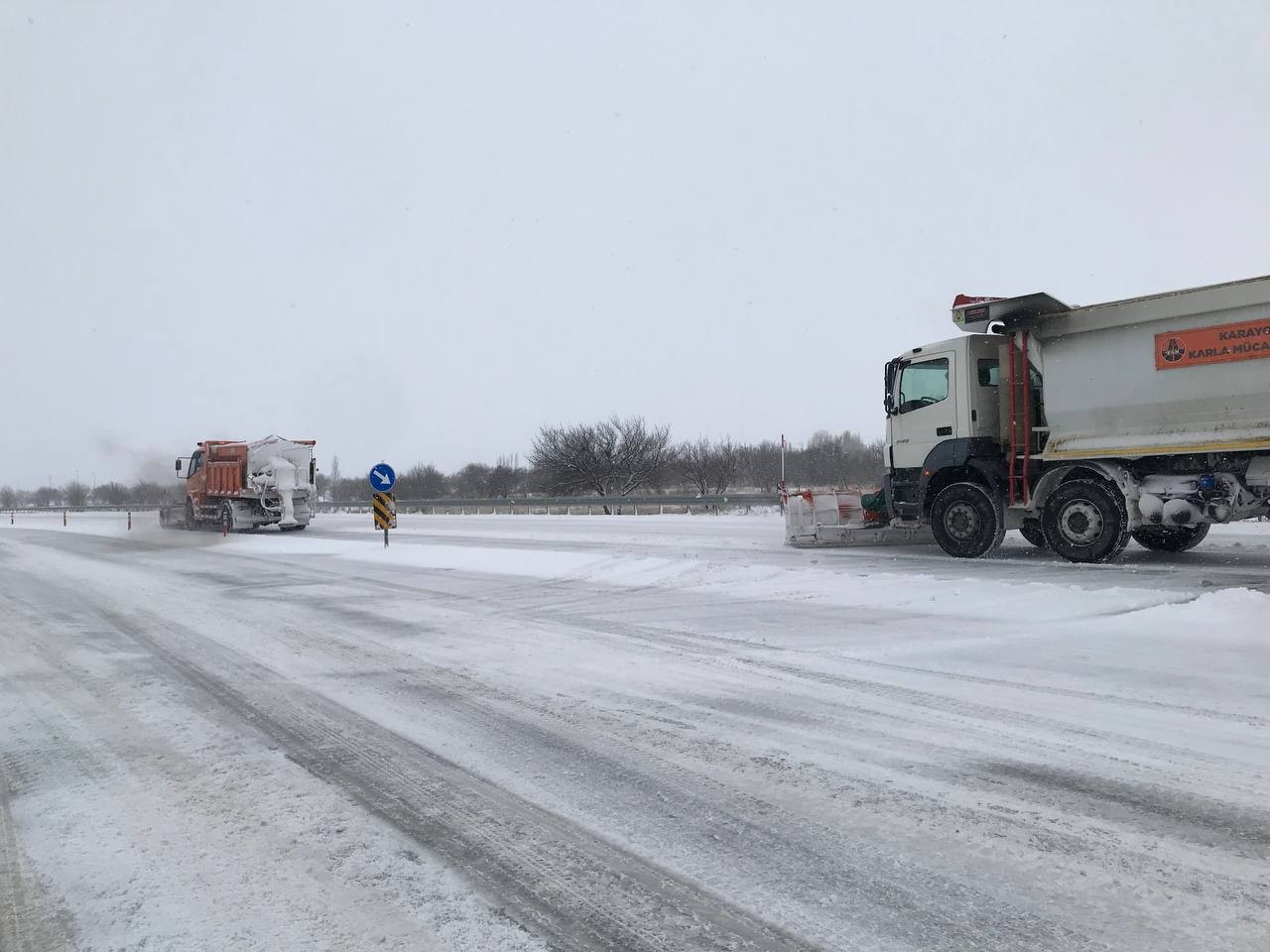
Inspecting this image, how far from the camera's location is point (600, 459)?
4600cm

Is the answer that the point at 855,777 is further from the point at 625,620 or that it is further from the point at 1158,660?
the point at 625,620

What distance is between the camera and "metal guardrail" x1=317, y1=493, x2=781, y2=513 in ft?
106

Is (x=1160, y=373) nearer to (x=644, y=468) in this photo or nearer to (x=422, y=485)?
(x=644, y=468)

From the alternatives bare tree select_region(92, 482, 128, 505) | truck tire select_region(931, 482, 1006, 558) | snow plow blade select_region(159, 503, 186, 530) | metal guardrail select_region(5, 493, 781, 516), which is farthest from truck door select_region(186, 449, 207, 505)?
bare tree select_region(92, 482, 128, 505)

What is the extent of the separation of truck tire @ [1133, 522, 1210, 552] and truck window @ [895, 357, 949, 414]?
336 centimetres

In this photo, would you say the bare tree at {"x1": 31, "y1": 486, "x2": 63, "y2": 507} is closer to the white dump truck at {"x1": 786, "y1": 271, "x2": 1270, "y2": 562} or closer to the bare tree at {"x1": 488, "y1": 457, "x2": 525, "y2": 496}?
the bare tree at {"x1": 488, "y1": 457, "x2": 525, "y2": 496}

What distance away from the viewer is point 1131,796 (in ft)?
11.0

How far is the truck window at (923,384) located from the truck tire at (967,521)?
1.35 m

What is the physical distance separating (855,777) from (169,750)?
335cm

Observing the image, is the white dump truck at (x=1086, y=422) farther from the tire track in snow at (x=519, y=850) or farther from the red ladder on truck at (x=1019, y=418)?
the tire track in snow at (x=519, y=850)

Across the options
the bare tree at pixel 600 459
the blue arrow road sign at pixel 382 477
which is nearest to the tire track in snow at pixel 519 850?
the blue arrow road sign at pixel 382 477

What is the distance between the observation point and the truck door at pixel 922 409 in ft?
40.8

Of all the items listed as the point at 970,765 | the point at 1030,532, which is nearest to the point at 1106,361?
the point at 1030,532

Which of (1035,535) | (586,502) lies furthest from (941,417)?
(586,502)
